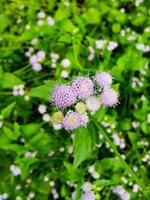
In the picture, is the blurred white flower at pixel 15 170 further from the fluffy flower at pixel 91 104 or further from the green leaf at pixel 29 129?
the fluffy flower at pixel 91 104

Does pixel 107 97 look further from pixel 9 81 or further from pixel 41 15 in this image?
pixel 41 15

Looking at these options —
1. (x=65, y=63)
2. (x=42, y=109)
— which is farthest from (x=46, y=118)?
(x=65, y=63)

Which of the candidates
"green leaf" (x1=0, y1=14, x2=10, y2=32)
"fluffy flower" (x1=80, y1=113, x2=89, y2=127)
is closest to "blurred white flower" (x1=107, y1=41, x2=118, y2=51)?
"green leaf" (x1=0, y1=14, x2=10, y2=32)

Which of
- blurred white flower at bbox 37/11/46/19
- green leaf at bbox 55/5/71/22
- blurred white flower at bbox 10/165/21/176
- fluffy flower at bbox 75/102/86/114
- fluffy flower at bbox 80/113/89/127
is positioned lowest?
blurred white flower at bbox 10/165/21/176

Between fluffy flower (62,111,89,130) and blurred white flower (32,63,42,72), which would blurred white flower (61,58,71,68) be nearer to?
blurred white flower (32,63,42,72)

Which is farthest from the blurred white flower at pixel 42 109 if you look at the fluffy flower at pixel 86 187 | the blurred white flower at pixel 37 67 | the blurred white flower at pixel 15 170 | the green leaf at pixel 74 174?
the fluffy flower at pixel 86 187
